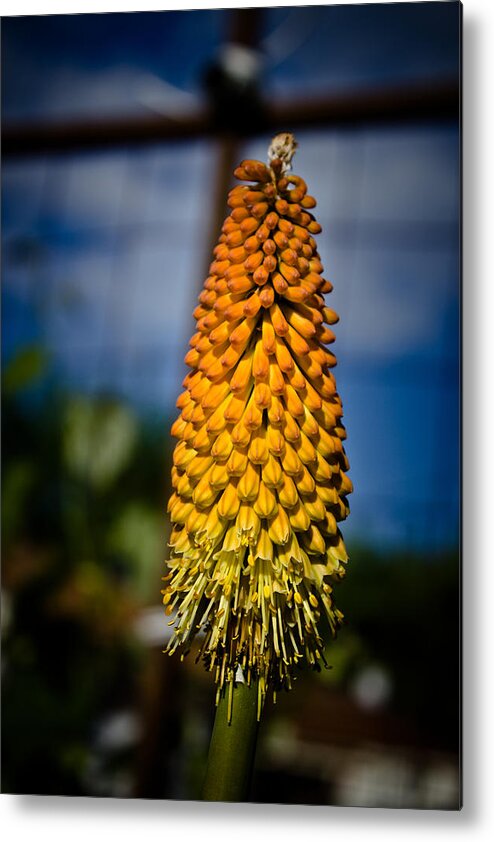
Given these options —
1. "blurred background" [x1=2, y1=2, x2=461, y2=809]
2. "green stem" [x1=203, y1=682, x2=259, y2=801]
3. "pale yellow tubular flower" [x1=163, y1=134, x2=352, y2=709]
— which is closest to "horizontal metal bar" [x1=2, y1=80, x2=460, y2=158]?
"blurred background" [x1=2, y1=2, x2=461, y2=809]

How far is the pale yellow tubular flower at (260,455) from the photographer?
2.12 m

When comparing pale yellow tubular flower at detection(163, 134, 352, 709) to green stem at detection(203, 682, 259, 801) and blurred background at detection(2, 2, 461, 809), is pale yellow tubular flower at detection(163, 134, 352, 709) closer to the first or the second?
green stem at detection(203, 682, 259, 801)

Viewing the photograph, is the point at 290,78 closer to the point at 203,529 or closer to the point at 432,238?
the point at 432,238

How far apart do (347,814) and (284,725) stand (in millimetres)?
221

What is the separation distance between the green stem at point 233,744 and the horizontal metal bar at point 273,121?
1095 millimetres

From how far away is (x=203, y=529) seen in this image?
7.07 ft

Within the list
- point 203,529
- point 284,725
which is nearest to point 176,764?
point 284,725

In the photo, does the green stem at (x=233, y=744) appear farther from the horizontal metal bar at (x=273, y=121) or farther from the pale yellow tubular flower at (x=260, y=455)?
the horizontal metal bar at (x=273, y=121)

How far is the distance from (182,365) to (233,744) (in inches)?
28.8

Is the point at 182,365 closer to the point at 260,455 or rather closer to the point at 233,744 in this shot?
the point at 260,455

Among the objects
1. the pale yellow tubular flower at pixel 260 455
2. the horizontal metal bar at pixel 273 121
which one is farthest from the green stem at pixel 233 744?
the horizontal metal bar at pixel 273 121

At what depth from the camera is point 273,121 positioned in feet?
7.95

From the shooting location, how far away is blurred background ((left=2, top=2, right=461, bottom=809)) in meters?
2.34

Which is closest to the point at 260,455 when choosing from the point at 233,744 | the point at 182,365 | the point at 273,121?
the point at 182,365
